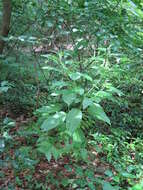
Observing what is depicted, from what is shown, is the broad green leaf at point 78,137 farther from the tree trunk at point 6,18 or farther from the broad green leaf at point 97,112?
the tree trunk at point 6,18

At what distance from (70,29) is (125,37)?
2.88ft

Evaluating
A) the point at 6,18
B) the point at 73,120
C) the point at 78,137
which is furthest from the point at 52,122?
the point at 6,18

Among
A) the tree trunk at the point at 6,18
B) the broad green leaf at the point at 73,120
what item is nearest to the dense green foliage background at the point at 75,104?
the broad green leaf at the point at 73,120

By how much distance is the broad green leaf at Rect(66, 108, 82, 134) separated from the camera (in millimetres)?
1953

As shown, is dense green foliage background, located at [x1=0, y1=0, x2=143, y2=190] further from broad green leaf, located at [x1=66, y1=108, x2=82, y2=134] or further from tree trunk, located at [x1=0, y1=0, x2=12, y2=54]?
tree trunk, located at [x1=0, y1=0, x2=12, y2=54]

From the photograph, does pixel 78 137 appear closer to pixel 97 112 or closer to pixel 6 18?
pixel 97 112

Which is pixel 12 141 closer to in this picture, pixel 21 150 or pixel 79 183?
pixel 21 150

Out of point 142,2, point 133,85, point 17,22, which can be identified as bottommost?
point 133,85

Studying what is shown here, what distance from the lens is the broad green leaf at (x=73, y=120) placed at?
6.41ft

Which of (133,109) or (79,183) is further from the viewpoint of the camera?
(133,109)

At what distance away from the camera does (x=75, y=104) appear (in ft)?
7.70

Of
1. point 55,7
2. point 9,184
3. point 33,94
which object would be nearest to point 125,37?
point 55,7

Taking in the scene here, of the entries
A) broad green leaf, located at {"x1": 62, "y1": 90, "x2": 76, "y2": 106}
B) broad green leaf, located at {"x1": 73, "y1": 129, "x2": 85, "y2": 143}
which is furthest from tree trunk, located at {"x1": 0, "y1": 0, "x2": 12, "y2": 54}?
broad green leaf, located at {"x1": 73, "y1": 129, "x2": 85, "y2": 143}

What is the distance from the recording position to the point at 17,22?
14.0 feet
